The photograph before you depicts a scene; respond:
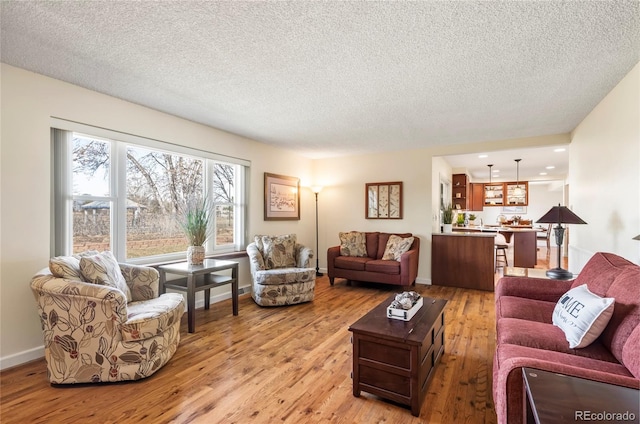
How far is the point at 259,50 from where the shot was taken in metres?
2.11

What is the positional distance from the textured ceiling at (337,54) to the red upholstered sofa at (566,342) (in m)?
1.50

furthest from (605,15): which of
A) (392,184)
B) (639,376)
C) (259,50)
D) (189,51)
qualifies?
(392,184)

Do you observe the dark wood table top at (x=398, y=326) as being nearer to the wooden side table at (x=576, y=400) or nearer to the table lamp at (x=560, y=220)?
the wooden side table at (x=576, y=400)

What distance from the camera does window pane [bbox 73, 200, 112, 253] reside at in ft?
9.40

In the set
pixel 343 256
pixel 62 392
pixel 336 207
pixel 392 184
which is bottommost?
pixel 62 392

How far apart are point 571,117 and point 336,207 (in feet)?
12.2

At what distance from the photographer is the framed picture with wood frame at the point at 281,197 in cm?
495

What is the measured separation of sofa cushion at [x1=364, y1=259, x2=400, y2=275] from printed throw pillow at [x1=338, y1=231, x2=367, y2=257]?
43cm

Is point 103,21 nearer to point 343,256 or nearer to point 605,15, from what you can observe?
point 605,15

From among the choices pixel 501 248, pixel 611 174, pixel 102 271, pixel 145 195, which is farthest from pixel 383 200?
pixel 102 271

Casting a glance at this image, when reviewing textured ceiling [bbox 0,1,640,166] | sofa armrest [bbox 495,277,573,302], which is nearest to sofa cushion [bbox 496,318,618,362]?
sofa armrest [bbox 495,277,573,302]

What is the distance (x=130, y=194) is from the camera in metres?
3.28

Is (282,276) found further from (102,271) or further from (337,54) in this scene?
(337,54)

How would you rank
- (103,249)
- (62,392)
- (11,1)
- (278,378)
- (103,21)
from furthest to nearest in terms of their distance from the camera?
(103,249)
(278,378)
(62,392)
(103,21)
(11,1)
